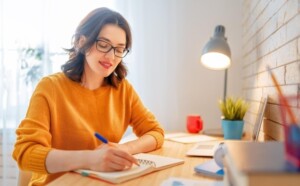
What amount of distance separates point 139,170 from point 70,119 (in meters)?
0.44

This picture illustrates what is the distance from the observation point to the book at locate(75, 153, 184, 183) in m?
0.79

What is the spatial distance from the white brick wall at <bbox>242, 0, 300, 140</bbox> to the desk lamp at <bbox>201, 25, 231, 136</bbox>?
0.47 ft

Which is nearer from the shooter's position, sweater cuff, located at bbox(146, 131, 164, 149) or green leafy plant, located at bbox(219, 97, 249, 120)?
sweater cuff, located at bbox(146, 131, 164, 149)

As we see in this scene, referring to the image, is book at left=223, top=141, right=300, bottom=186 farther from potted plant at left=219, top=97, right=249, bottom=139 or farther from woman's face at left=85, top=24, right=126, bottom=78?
potted plant at left=219, top=97, right=249, bottom=139

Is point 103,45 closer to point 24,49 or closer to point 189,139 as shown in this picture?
point 189,139

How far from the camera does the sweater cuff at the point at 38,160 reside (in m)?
0.91

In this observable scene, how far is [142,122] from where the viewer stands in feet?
4.56

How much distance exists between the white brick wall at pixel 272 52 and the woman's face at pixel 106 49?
22.5 inches

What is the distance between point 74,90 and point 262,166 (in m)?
0.95

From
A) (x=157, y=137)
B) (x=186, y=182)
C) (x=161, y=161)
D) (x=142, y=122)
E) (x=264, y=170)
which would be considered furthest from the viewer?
(x=142, y=122)

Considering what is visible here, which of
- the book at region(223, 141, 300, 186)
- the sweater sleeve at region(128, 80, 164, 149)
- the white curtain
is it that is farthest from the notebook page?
the white curtain

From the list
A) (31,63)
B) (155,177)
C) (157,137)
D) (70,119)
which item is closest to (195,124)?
(157,137)

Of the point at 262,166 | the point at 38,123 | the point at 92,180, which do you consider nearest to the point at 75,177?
the point at 92,180

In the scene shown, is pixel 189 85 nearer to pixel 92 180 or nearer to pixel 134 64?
pixel 134 64
